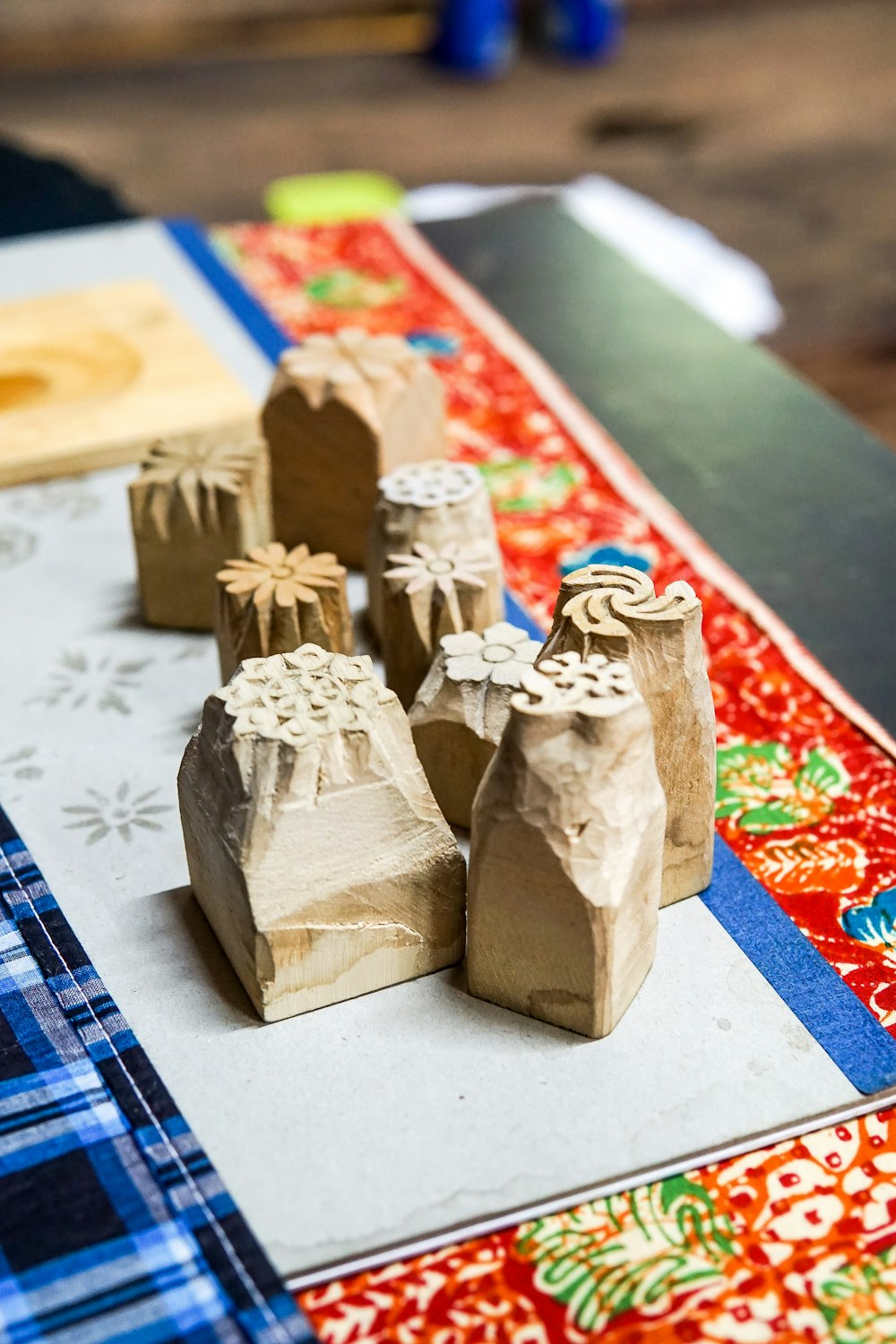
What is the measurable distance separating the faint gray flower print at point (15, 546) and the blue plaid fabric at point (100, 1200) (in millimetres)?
495

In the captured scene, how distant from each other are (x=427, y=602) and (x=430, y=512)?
0.08 meters

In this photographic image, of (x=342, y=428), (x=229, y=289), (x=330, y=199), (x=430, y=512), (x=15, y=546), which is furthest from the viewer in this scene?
(x=330, y=199)

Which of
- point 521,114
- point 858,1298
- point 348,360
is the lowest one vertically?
point 521,114

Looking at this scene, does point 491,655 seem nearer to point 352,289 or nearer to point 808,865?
point 808,865

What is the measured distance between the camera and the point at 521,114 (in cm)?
379

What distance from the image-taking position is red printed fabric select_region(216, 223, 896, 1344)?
0.79m

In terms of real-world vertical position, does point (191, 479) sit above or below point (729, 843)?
above

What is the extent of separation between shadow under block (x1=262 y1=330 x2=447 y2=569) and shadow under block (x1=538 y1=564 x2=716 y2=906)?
1.19 ft

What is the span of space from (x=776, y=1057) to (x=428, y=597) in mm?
390

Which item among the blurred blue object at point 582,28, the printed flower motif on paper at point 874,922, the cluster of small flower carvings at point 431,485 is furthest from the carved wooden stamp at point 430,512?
the blurred blue object at point 582,28

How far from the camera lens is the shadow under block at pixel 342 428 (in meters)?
1.27

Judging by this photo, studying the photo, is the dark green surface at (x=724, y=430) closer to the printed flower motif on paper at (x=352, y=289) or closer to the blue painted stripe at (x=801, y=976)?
the printed flower motif on paper at (x=352, y=289)

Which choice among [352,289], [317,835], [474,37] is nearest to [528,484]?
[352,289]

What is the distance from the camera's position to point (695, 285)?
9.12ft
